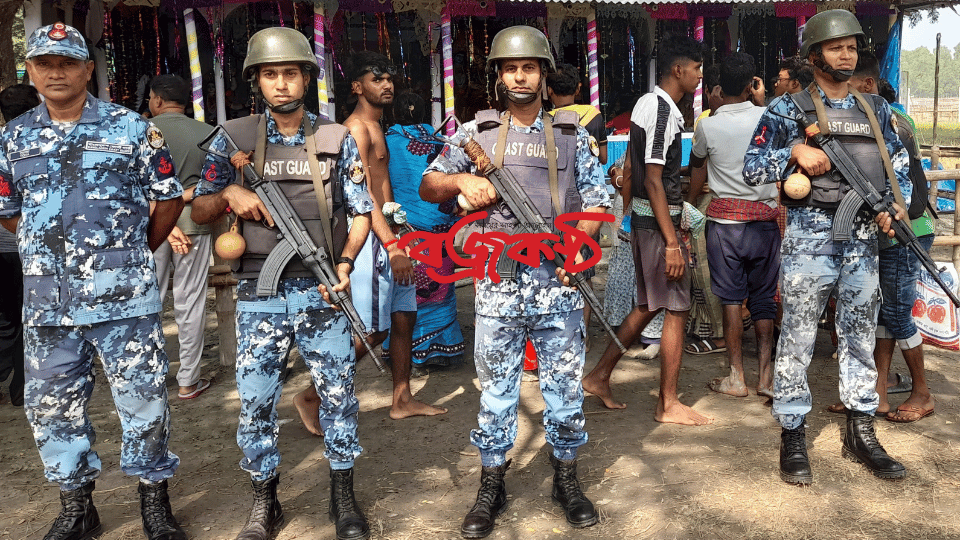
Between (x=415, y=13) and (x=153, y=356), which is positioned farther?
(x=415, y=13)

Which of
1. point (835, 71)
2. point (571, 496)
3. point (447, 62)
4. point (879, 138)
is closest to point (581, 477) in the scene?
point (571, 496)

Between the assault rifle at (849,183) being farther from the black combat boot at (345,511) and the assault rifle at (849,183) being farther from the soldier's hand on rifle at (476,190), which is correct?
the black combat boot at (345,511)

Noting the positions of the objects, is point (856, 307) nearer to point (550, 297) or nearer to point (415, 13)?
point (550, 297)

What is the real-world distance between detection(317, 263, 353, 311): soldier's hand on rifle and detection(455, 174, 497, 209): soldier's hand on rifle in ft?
1.94

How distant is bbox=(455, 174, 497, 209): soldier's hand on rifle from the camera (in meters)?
3.18

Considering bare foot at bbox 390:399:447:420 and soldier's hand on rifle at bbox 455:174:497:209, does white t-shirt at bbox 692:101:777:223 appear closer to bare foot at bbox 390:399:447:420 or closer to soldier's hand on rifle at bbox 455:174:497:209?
bare foot at bbox 390:399:447:420

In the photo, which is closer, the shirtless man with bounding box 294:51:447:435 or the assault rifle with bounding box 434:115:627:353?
the assault rifle with bounding box 434:115:627:353

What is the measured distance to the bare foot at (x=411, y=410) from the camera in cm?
481

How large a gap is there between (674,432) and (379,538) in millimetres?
1929

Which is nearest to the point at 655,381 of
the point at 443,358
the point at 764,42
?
the point at 443,358

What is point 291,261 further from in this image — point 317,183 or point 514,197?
point 514,197

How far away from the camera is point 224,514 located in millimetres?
3551

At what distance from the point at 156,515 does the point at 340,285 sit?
127cm

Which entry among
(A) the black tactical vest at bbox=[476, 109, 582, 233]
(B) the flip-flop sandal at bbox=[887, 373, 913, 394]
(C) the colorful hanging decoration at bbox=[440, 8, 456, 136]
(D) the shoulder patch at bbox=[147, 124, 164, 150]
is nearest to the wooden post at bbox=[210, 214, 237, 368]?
(D) the shoulder patch at bbox=[147, 124, 164, 150]
